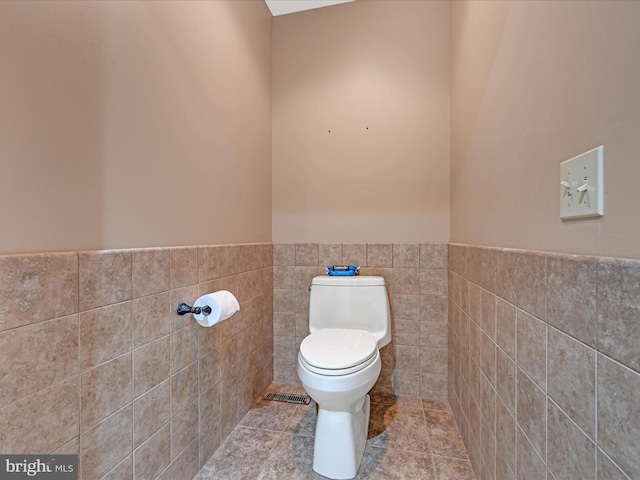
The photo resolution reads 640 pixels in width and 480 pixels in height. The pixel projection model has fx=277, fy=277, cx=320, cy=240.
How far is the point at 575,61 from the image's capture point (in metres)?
0.60

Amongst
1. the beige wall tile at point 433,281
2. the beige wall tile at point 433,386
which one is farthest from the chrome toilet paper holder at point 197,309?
the beige wall tile at point 433,386

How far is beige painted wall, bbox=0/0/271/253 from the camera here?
A: 0.64 m

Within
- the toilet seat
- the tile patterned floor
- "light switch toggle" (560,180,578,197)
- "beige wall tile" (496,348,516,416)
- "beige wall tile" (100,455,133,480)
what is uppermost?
"light switch toggle" (560,180,578,197)

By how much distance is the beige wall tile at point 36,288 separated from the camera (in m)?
0.60

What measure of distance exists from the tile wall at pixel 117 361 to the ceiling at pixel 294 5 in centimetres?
172

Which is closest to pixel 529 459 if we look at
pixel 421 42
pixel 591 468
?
pixel 591 468

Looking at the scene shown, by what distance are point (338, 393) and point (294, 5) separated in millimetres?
2366

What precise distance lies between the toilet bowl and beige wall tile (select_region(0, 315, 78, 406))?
770mm

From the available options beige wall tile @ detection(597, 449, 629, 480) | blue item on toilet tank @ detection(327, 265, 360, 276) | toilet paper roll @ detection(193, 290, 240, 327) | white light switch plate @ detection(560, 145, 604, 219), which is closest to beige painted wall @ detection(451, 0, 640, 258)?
white light switch plate @ detection(560, 145, 604, 219)

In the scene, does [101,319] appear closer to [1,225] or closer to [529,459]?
[1,225]

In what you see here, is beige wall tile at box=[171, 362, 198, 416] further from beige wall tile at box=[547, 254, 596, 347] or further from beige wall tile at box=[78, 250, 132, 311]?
beige wall tile at box=[547, 254, 596, 347]

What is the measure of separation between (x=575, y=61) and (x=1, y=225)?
1298 millimetres

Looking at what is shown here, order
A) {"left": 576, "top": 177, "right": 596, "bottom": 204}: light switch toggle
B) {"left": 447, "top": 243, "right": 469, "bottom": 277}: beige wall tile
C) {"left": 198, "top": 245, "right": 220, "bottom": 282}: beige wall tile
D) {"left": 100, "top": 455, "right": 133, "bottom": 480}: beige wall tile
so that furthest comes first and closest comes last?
1. {"left": 447, "top": 243, "right": 469, "bottom": 277}: beige wall tile
2. {"left": 198, "top": 245, "right": 220, "bottom": 282}: beige wall tile
3. {"left": 100, "top": 455, "right": 133, "bottom": 480}: beige wall tile
4. {"left": 576, "top": 177, "right": 596, "bottom": 204}: light switch toggle

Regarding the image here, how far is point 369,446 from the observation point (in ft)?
4.46
